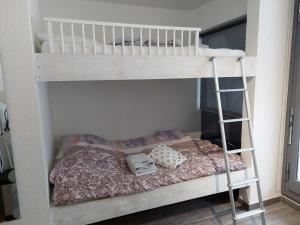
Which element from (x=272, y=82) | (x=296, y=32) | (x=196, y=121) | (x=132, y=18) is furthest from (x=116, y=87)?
(x=296, y=32)

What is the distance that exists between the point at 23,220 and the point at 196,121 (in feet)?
9.71

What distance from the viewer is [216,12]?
10.2ft

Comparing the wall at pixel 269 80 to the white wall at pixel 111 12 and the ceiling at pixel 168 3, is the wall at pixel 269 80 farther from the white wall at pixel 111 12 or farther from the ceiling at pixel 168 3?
the white wall at pixel 111 12

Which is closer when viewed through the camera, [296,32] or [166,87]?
[296,32]

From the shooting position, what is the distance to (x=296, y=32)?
229cm

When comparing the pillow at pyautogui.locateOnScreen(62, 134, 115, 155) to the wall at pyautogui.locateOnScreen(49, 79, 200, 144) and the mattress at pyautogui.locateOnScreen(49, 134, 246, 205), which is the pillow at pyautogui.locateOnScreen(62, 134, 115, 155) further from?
the wall at pyautogui.locateOnScreen(49, 79, 200, 144)

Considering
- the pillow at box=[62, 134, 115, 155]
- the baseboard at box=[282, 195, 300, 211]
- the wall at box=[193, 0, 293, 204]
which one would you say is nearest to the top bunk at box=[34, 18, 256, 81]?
the wall at box=[193, 0, 293, 204]

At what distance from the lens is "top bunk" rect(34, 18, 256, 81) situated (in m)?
1.61

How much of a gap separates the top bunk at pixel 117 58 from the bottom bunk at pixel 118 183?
0.85 meters

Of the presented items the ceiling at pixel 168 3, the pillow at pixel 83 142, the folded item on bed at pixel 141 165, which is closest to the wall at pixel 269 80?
the ceiling at pixel 168 3

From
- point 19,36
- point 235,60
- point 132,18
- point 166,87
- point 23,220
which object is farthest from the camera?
point 166,87

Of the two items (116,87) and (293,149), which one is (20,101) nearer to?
(116,87)

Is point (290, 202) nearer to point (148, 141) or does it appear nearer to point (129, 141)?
point (148, 141)

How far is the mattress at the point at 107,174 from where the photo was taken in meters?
1.78
